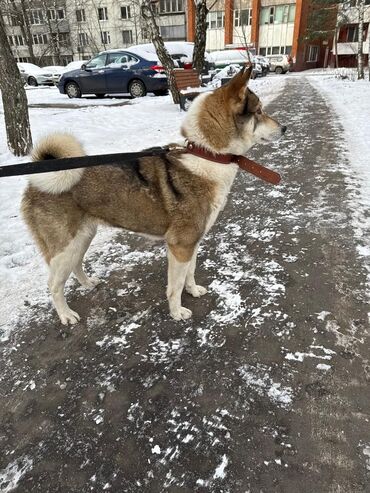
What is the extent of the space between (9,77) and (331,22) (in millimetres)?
48530

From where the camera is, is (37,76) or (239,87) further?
(37,76)

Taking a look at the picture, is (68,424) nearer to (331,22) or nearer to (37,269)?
(37,269)

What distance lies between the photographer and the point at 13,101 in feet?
21.8

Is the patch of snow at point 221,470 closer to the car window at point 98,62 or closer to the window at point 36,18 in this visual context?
the car window at point 98,62

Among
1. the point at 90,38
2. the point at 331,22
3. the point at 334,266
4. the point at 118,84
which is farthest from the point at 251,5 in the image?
the point at 334,266

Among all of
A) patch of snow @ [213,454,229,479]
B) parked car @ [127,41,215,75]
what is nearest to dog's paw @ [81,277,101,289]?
patch of snow @ [213,454,229,479]

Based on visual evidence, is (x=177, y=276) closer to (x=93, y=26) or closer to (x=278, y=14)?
(x=278, y=14)

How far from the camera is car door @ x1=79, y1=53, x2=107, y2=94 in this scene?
602 inches

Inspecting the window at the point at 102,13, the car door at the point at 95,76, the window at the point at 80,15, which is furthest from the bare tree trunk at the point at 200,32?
the window at the point at 80,15

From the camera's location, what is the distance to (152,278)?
3381 millimetres

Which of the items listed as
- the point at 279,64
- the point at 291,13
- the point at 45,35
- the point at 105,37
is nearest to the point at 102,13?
the point at 105,37

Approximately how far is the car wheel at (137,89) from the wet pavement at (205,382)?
13645mm

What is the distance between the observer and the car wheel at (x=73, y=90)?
16.3 m

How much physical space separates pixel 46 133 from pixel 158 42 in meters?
11.6
